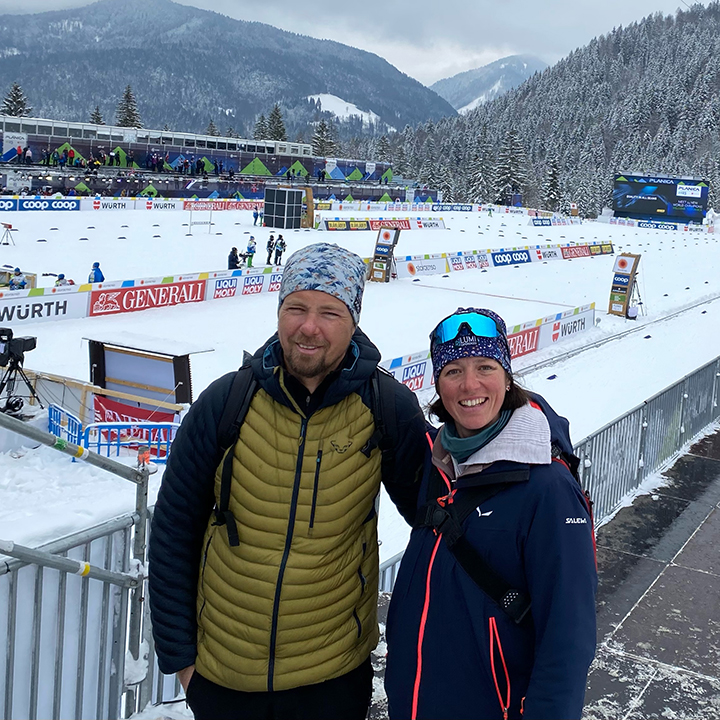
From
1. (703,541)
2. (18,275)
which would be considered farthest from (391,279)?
(703,541)

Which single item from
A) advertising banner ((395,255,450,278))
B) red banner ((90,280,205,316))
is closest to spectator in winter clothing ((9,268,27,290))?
red banner ((90,280,205,316))

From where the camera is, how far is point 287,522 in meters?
2.49

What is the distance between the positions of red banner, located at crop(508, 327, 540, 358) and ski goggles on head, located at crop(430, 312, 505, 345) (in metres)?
16.5

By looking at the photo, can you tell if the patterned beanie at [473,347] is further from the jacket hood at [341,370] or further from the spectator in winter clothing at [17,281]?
the spectator in winter clothing at [17,281]

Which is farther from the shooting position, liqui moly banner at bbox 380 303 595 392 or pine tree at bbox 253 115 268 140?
pine tree at bbox 253 115 268 140

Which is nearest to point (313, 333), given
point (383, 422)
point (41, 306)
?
point (383, 422)

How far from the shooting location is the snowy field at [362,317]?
395 inches

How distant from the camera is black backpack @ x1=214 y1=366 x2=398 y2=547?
8.21 feet

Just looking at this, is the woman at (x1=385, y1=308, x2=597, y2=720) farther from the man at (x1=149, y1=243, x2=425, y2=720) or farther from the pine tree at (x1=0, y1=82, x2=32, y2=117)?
the pine tree at (x1=0, y1=82, x2=32, y2=117)

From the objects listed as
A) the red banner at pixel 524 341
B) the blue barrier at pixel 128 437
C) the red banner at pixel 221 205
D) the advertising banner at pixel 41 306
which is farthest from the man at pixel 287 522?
the red banner at pixel 221 205

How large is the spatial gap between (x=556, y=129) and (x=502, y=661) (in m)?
194

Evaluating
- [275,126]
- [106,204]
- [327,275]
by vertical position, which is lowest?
[327,275]

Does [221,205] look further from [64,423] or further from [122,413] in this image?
[64,423]

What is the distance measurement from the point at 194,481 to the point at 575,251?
41.7 metres
